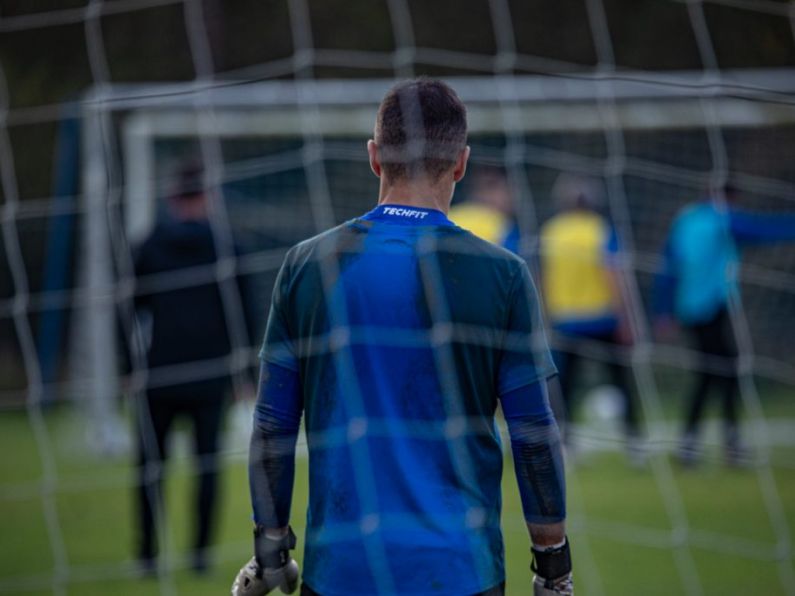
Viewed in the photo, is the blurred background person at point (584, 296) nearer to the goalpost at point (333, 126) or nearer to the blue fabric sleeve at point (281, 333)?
the goalpost at point (333, 126)

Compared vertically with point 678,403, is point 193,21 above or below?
above

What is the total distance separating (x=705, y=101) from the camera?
8602 millimetres

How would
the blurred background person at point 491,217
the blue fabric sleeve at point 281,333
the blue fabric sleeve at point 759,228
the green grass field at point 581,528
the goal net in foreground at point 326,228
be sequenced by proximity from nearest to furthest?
the blue fabric sleeve at point 281,333 → the green grass field at point 581,528 → the goal net in foreground at point 326,228 → the blue fabric sleeve at point 759,228 → the blurred background person at point 491,217

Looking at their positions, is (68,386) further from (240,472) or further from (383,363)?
(383,363)

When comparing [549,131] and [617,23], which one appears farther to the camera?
[617,23]

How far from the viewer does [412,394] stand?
2.40 m

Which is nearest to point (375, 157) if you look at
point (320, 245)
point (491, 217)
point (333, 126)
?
point (320, 245)

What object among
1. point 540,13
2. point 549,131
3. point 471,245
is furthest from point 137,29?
point 471,245

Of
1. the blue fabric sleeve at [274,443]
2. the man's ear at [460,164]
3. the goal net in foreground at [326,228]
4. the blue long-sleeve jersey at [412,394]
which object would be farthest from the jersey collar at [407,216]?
the goal net in foreground at [326,228]

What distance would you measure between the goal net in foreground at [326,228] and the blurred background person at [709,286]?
19 centimetres

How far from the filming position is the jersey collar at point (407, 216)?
8.01ft

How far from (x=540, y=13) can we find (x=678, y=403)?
8.07m

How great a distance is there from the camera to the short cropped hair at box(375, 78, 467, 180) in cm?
246

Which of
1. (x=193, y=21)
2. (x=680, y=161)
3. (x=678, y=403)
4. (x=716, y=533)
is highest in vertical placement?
(x=193, y=21)
